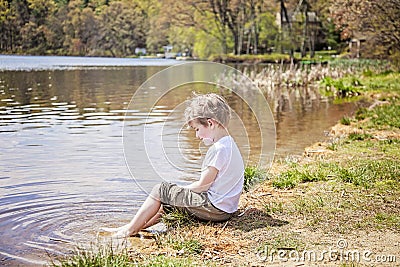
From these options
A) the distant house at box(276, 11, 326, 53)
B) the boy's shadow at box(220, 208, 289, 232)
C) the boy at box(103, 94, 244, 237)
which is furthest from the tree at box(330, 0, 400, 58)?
the distant house at box(276, 11, 326, 53)

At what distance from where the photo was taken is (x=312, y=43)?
182ft

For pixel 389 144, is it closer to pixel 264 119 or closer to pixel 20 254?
pixel 264 119

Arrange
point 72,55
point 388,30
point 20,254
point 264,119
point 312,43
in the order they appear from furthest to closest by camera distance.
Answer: point 72,55 → point 312,43 → point 388,30 → point 264,119 → point 20,254

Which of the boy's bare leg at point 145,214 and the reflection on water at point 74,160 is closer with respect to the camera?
the boy's bare leg at point 145,214

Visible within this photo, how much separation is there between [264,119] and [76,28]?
6237 cm

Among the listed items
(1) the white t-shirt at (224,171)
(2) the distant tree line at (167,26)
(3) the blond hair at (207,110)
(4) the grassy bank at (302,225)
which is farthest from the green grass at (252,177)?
(2) the distant tree line at (167,26)

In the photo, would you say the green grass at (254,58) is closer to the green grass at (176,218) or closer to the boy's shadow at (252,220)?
the boy's shadow at (252,220)

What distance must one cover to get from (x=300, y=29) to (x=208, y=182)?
196ft

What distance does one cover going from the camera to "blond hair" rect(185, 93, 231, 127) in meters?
4.73

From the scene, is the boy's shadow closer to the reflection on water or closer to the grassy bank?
the grassy bank

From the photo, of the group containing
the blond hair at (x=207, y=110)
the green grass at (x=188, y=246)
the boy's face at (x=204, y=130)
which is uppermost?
the blond hair at (x=207, y=110)

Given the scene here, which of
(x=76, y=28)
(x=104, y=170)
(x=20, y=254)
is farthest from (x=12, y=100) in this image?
(x=76, y=28)

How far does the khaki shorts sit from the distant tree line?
4743 cm

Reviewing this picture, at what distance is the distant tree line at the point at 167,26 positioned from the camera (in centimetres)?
5972
